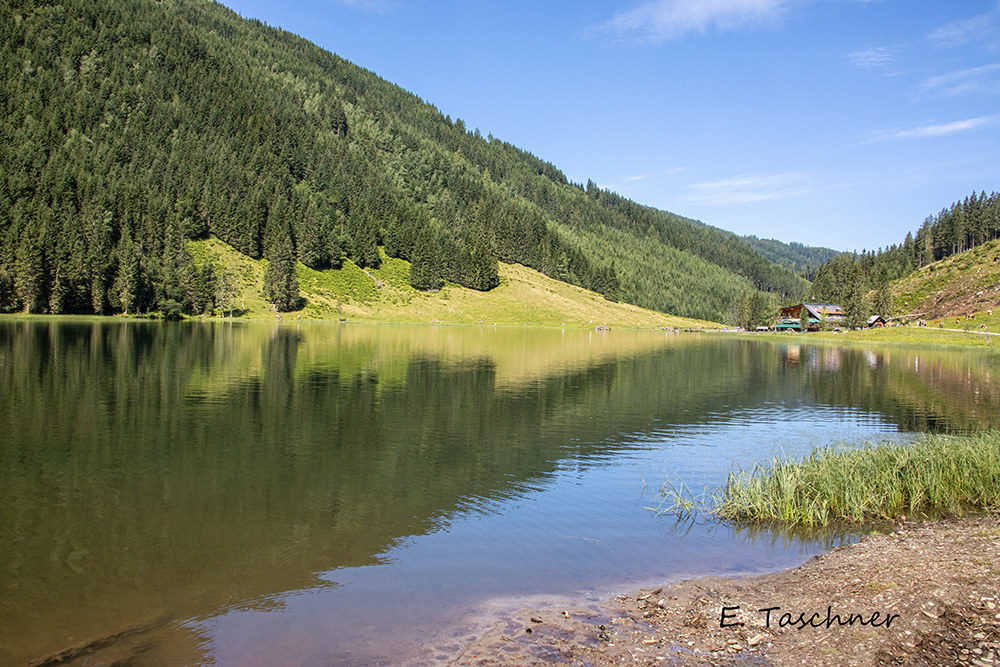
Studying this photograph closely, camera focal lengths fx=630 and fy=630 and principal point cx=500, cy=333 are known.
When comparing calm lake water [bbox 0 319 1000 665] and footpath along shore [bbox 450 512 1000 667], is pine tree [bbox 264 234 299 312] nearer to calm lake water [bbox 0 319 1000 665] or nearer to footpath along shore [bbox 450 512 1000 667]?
calm lake water [bbox 0 319 1000 665]

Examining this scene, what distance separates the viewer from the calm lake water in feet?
36.6

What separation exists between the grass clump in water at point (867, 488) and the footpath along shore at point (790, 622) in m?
4.08

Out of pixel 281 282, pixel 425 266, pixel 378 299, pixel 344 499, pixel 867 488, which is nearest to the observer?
pixel 867 488

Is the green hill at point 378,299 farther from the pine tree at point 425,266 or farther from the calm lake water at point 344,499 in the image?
the calm lake water at point 344,499

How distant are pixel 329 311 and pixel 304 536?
5690 inches

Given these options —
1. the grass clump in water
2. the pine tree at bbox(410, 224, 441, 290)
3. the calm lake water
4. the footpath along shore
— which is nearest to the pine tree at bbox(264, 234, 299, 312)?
the pine tree at bbox(410, 224, 441, 290)

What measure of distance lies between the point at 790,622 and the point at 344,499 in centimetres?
1238

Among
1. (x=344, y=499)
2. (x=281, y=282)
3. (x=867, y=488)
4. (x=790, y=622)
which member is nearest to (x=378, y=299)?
(x=281, y=282)

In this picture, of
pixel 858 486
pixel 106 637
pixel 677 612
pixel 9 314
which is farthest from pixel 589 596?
pixel 9 314

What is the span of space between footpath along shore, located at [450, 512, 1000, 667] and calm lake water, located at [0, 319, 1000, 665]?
1.11 m

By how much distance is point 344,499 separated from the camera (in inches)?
734

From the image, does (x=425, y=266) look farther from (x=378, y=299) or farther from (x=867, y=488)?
(x=867, y=488)

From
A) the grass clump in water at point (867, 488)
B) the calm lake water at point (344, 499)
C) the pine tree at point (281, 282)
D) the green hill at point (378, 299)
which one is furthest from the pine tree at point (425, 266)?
the grass clump in water at point (867, 488)

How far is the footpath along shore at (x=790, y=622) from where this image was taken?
954cm
